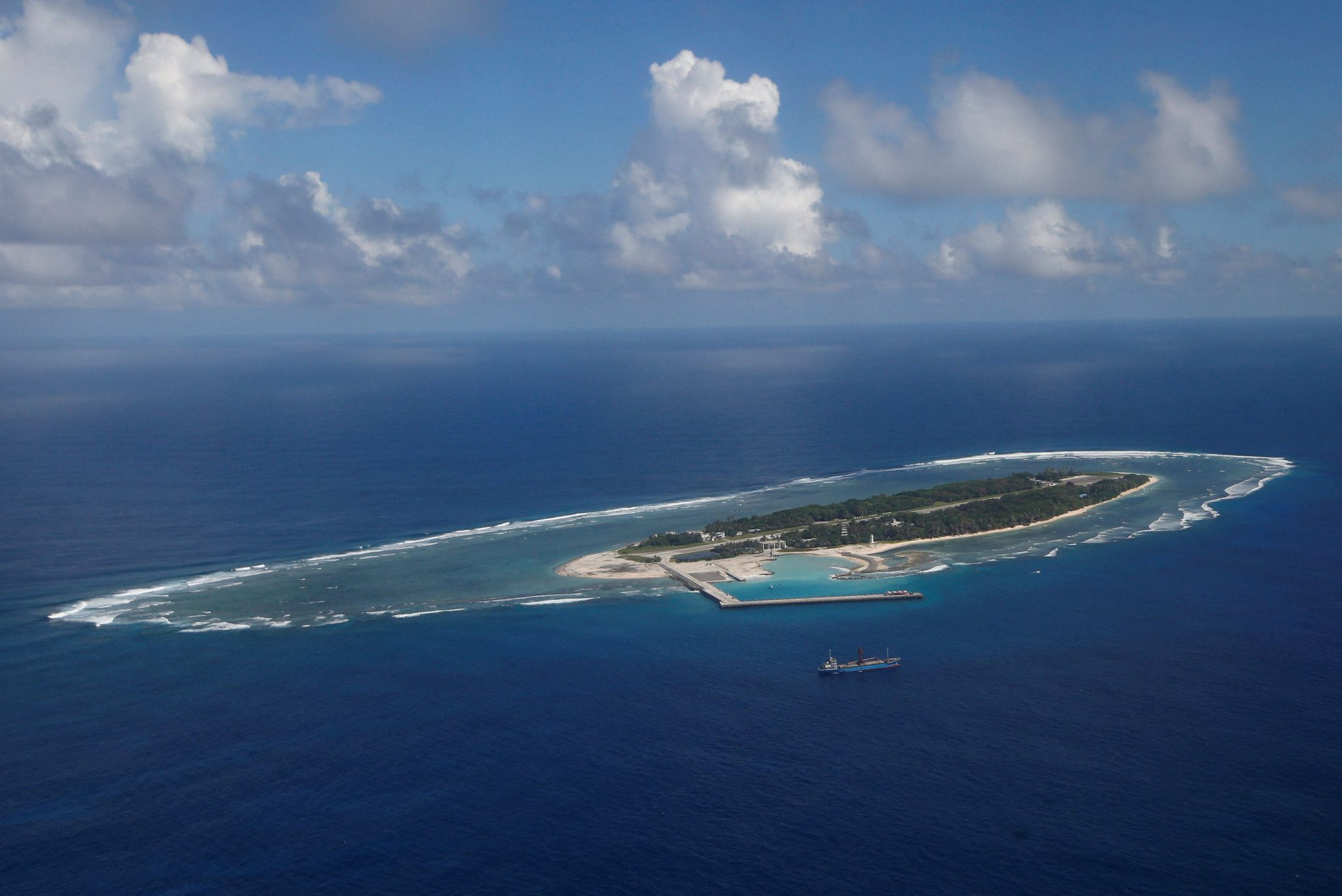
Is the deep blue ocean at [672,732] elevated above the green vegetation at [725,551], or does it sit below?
below

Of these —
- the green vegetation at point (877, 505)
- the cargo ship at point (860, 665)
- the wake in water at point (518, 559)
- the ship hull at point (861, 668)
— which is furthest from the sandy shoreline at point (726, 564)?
the ship hull at point (861, 668)

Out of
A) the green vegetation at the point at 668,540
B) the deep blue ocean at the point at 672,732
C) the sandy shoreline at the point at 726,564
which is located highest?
the green vegetation at the point at 668,540

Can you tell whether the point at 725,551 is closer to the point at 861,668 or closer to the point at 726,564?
the point at 726,564

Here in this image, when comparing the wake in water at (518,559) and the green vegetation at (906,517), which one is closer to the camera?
the wake in water at (518,559)

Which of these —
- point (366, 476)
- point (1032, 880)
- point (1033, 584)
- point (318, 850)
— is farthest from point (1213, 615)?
point (366, 476)

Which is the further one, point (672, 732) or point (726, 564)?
point (726, 564)

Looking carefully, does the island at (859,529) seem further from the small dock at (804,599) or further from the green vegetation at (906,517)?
the small dock at (804,599)

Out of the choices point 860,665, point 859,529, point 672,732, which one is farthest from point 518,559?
point 672,732
